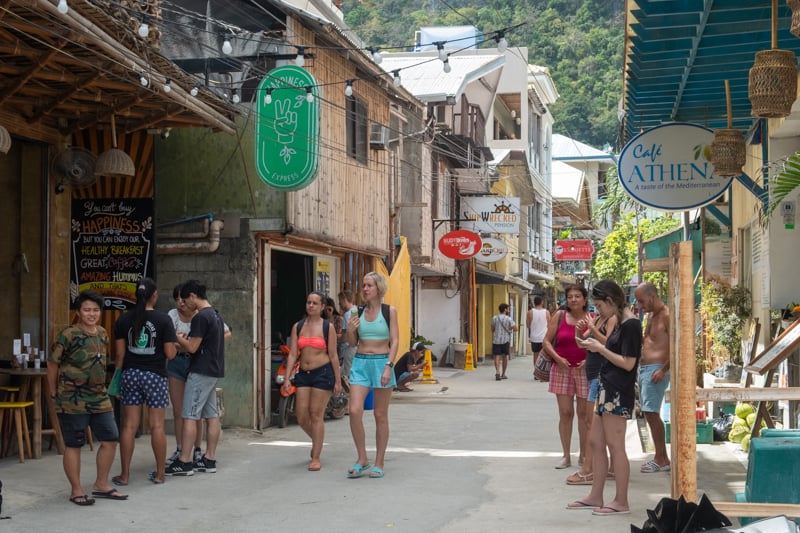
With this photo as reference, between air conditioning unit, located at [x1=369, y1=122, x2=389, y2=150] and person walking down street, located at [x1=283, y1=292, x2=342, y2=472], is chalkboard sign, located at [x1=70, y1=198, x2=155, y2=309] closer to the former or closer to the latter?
person walking down street, located at [x1=283, y1=292, x2=342, y2=472]

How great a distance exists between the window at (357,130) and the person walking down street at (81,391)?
323 inches

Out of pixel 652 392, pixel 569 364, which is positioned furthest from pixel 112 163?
pixel 652 392

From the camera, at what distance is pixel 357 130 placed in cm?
1627

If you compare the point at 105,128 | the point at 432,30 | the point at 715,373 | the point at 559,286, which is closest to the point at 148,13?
the point at 105,128

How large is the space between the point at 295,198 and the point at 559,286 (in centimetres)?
4243

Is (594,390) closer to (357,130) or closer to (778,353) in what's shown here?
(778,353)

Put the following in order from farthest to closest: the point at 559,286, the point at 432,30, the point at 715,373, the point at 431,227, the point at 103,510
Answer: the point at 559,286, the point at 432,30, the point at 431,227, the point at 715,373, the point at 103,510

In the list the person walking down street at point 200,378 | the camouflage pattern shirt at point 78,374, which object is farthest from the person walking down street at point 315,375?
the camouflage pattern shirt at point 78,374

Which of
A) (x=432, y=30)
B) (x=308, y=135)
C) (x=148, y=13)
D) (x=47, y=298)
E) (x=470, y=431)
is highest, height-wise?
(x=432, y=30)

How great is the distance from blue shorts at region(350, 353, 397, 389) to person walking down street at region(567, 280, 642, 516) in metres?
2.30

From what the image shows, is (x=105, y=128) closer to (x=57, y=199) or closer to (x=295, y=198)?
(x=57, y=199)

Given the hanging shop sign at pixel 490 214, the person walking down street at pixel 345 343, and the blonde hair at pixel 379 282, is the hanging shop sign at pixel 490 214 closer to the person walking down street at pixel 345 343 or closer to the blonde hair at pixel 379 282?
the person walking down street at pixel 345 343

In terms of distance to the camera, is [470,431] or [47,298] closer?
[47,298]

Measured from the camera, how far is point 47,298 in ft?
35.6
